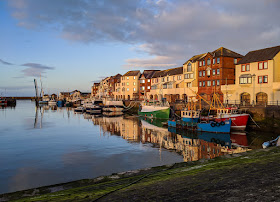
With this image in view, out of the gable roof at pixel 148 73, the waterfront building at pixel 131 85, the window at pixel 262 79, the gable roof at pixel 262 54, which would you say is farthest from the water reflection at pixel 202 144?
the waterfront building at pixel 131 85

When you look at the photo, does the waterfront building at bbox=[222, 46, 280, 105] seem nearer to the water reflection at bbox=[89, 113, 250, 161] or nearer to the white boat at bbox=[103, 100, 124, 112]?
the water reflection at bbox=[89, 113, 250, 161]

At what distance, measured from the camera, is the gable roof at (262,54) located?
1790 inches

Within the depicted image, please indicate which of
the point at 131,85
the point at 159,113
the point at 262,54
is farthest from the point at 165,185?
the point at 131,85

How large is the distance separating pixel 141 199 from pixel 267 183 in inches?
182

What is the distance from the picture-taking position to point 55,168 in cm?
1817

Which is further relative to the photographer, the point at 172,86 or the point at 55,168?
the point at 172,86

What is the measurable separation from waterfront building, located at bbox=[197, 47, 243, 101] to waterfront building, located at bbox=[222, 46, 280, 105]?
5.27 m

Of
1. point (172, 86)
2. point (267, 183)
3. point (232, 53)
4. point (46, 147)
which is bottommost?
point (46, 147)

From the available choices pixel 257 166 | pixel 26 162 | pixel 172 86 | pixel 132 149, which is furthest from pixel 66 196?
pixel 172 86

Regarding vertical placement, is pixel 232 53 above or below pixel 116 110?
above

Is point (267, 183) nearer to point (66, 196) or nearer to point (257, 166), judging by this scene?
point (257, 166)

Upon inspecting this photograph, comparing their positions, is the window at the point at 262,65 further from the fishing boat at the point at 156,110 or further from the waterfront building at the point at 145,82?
the waterfront building at the point at 145,82

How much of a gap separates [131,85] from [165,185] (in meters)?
101

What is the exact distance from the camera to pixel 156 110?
200 feet
